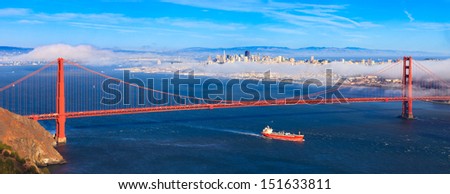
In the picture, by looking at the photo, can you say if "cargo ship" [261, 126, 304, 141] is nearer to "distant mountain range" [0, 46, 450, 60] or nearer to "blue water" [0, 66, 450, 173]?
"blue water" [0, 66, 450, 173]

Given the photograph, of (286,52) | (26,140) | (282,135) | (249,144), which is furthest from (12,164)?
(286,52)

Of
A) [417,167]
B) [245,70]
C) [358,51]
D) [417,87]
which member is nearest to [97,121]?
[417,167]

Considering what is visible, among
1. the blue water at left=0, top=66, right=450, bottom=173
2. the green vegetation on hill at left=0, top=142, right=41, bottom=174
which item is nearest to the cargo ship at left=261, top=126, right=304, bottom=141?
the blue water at left=0, top=66, right=450, bottom=173

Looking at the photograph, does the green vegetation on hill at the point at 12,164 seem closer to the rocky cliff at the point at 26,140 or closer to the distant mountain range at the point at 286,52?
the rocky cliff at the point at 26,140

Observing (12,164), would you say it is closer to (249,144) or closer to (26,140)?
(26,140)

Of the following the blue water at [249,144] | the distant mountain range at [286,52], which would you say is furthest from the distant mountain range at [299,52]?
the blue water at [249,144]

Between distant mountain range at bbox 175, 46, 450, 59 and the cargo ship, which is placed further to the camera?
distant mountain range at bbox 175, 46, 450, 59

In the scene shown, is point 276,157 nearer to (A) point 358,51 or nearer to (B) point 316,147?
(B) point 316,147
